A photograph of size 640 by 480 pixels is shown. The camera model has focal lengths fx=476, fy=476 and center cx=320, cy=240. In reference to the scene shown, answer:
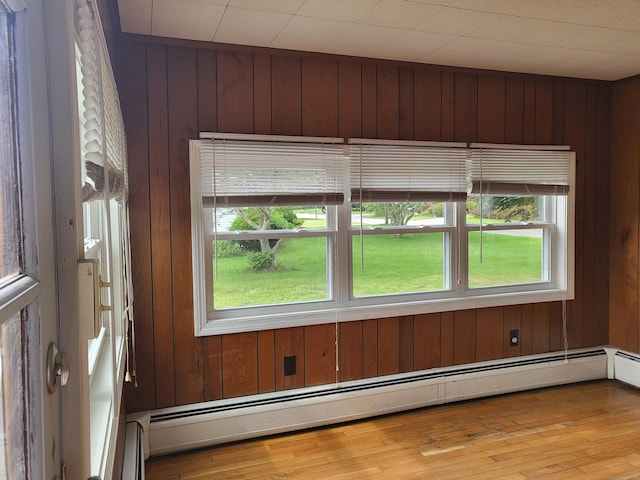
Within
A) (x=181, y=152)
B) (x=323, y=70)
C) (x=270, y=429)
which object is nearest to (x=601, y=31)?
(x=323, y=70)

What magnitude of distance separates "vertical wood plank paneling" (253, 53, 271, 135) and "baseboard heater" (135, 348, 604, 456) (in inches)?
67.0

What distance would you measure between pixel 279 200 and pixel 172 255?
720 millimetres

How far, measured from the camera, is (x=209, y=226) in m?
2.91

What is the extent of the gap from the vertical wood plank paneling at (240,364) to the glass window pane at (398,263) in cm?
80

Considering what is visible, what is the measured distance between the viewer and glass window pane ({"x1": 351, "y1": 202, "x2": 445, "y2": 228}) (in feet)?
10.6

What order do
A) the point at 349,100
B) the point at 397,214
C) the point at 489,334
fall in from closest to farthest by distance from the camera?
the point at 349,100
the point at 397,214
the point at 489,334

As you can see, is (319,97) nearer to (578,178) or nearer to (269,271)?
(269,271)

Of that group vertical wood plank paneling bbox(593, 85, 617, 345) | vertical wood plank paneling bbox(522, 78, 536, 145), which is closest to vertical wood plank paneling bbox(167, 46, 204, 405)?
vertical wood plank paneling bbox(522, 78, 536, 145)

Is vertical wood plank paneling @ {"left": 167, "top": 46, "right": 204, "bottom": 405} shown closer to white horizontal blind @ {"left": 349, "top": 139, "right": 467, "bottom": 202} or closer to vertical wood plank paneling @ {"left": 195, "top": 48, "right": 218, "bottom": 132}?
vertical wood plank paneling @ {"left": 195, "top": 48, "right": 218, "bottom": 132}

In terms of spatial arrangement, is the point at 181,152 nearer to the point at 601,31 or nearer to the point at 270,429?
the point at 270,429

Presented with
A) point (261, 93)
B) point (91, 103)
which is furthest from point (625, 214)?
point (91, 103)

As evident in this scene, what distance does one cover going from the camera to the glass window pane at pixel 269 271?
2994 millimetres

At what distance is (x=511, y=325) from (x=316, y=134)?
2.08m

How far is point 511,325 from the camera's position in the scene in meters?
3.64
